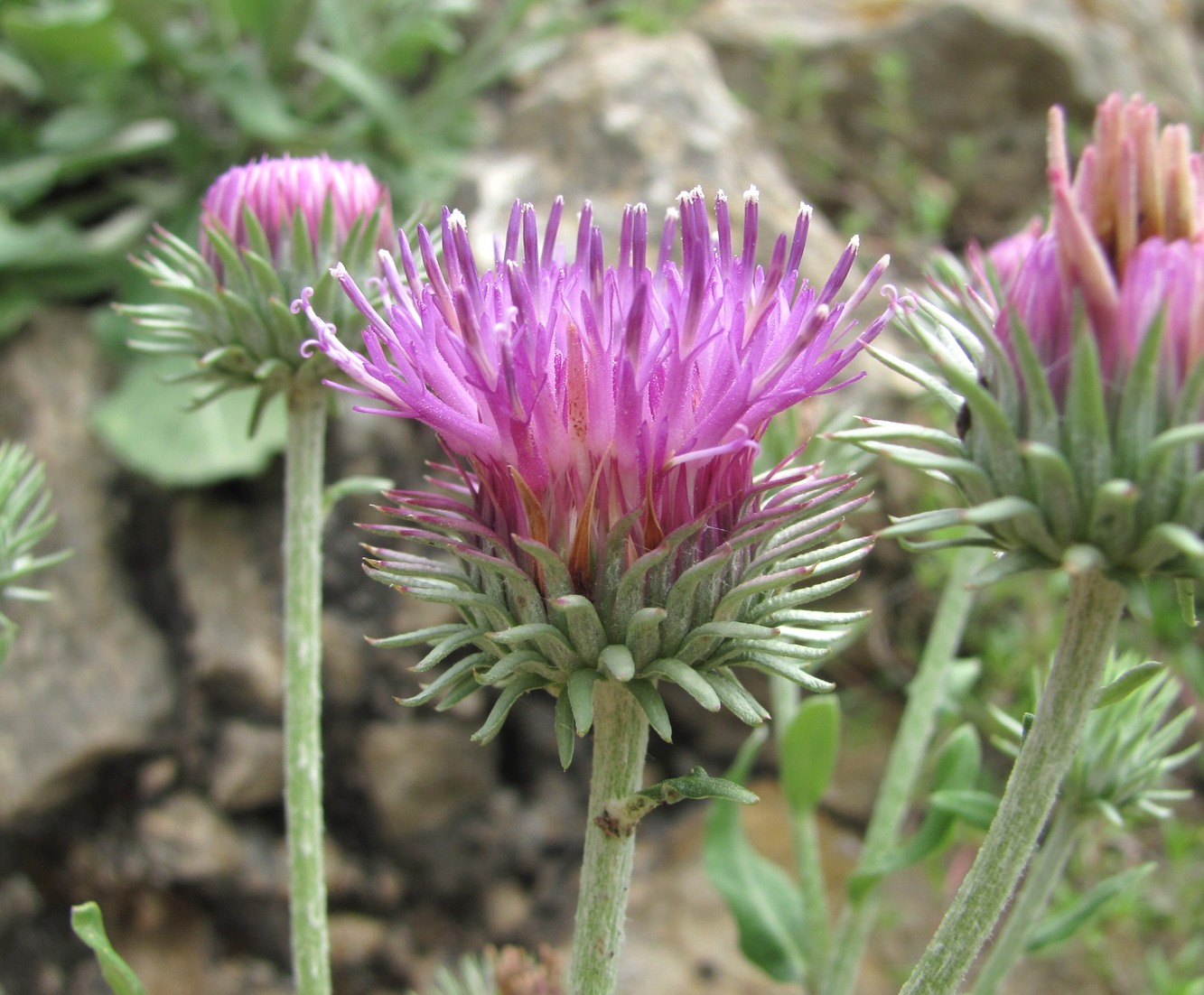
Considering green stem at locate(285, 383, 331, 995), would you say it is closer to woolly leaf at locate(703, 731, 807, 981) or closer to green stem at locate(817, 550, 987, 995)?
woolly leaf at locate(703, 731, 807, 981)

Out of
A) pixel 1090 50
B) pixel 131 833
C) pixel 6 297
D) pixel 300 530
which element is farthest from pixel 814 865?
pixel 1090 50

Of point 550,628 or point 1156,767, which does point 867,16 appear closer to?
point 1156,767

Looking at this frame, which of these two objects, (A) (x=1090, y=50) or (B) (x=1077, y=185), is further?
(A) (x=1090, y=50)

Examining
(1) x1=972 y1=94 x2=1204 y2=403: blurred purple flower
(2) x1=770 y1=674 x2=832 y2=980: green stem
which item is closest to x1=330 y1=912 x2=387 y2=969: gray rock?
(2) x1=770 y1=674 x2=832 y2=980: green stem

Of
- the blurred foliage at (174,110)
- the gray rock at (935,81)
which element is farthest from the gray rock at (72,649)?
the gray rock at (935,81)

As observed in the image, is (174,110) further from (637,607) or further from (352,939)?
(637,607)

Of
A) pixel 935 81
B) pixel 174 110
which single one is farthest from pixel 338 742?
pixel 935 81
